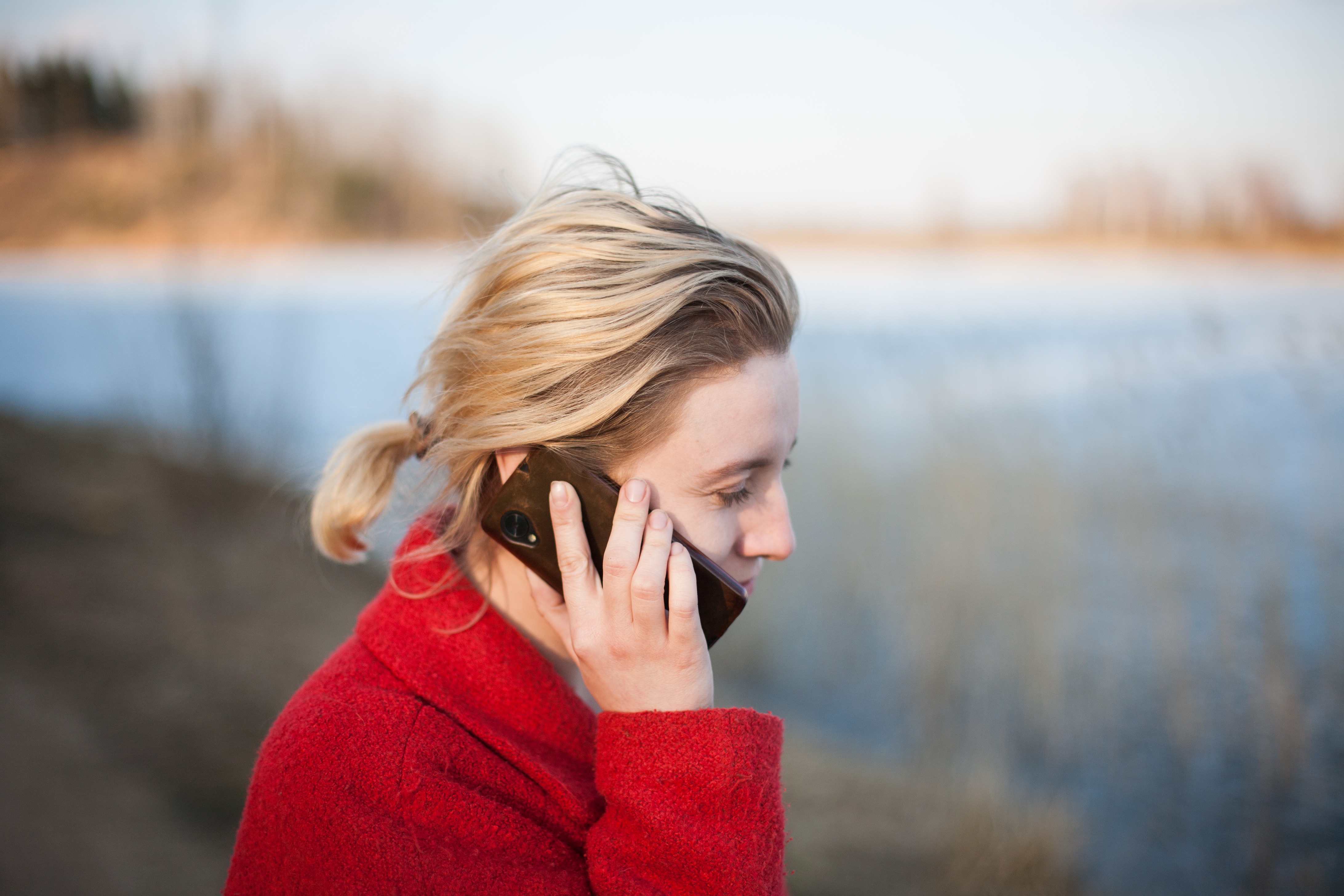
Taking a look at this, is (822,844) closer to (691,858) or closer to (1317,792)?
(1317,792)

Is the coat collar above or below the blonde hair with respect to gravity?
below

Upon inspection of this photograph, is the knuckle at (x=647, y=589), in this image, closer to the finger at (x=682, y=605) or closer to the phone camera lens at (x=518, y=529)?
the finger at (x=682, y=605)

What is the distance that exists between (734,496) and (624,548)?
0.25 m

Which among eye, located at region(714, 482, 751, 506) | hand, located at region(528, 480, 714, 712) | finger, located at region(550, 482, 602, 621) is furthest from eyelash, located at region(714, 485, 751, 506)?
finger, located at region(550, 482, 602, 621)

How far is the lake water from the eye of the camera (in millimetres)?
4113

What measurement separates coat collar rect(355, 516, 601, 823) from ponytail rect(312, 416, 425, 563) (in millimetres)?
109

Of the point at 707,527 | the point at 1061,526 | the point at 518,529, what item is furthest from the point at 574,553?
the point at 1061,526

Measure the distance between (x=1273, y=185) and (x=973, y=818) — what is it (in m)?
4.40

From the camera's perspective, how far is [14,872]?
132 inches

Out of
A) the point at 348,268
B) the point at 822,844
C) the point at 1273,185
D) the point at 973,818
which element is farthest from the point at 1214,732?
the point at 348,268

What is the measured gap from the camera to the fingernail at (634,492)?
131 centimetres

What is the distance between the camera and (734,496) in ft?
4.68

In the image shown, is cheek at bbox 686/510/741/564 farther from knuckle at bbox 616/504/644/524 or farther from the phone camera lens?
the phone camera lens

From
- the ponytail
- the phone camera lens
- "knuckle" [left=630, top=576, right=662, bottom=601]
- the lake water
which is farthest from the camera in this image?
the lake water
